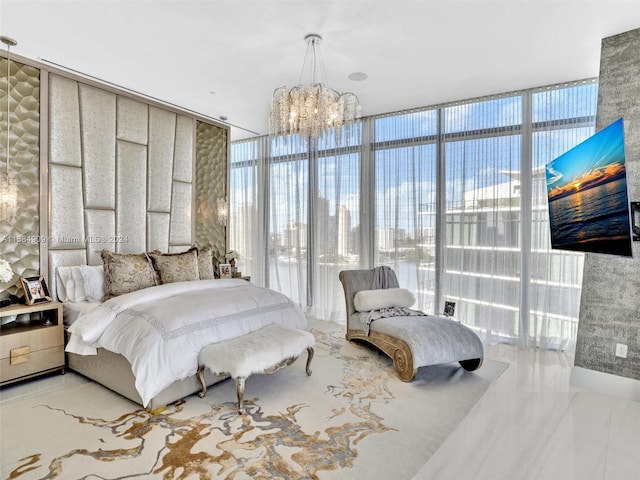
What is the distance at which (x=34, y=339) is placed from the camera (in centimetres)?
306

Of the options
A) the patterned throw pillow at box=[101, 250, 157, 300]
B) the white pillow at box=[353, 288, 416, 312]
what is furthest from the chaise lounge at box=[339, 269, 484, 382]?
the patterned throw pillow at box=[101, 250, 157, 300]

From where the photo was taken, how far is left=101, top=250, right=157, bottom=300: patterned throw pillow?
3506 millimetres

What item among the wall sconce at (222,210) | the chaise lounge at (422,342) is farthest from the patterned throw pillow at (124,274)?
the chaise lounge at (422,342)

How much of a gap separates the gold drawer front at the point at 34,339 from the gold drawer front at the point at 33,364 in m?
0.04

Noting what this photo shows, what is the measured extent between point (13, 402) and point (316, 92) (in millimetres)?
3264

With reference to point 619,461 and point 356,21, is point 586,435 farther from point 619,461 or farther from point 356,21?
point 356,21

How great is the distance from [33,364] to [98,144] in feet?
7.14

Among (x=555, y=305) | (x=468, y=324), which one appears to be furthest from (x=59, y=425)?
(x=555, y=305)

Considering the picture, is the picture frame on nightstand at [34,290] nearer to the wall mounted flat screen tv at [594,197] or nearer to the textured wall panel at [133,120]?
the textured wall panel at [133,120]

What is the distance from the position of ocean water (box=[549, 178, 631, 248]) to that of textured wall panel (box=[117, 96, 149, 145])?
14.0ft

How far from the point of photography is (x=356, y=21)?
2748 mm

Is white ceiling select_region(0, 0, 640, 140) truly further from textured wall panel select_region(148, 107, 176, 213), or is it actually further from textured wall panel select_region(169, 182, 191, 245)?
textured wall panel select_region(169, 182, 191, 245)

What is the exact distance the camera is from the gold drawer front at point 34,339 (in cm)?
290

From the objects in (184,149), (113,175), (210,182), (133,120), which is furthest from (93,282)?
(210,182)
